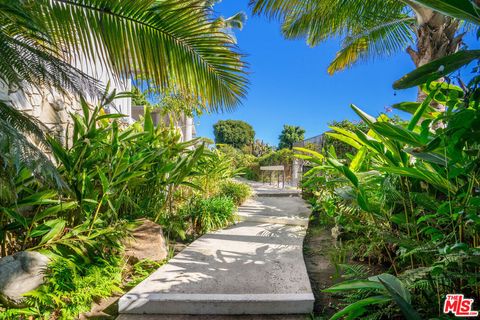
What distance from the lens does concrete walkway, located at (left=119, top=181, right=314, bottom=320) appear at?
1762 mm

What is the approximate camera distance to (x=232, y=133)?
41.8 metres

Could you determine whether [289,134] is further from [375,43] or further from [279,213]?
[279,213]

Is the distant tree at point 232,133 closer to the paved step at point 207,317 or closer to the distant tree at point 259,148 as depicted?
the distant tree at point 259,148

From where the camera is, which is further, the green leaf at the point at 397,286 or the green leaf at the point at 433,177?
the green leaf at the point at 433,177

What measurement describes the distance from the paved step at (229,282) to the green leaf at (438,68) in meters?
1.49

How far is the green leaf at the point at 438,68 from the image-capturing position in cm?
76

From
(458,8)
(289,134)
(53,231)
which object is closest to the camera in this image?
(458,8)

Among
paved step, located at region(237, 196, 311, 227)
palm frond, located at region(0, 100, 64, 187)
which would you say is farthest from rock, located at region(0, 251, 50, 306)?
paved step, located at region(237, 196, 311, 227)

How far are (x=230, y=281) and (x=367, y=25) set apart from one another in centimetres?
501

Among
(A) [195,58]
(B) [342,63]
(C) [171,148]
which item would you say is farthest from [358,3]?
(C) [171,148]

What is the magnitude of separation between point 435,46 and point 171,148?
377cm

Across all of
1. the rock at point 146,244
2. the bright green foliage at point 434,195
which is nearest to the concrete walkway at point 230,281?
the rock at point 146,244

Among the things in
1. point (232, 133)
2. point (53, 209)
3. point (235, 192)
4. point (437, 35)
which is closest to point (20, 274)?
point (53, 209)

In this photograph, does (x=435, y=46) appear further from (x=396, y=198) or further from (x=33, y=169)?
(x=33, y=169)
